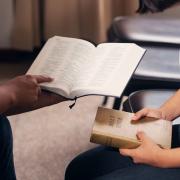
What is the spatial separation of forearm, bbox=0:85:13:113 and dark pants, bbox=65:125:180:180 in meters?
0.25

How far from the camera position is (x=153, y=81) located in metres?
1.26

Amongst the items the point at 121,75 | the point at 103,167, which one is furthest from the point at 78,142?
the point at 121,75

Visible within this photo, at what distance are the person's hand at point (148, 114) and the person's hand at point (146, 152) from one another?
0.24 feet

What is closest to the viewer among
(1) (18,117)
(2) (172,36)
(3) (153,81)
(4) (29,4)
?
(3) (153,81)

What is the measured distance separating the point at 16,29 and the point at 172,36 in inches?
41.1

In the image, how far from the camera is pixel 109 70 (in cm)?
92

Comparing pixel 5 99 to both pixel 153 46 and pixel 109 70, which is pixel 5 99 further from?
pixel 153 46

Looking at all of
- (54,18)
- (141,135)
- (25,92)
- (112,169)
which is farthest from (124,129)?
(54,18)

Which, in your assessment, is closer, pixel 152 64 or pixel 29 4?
pixel 152 64

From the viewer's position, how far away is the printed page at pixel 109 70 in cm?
87

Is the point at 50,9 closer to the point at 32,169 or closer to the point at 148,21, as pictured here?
the point at 148,21

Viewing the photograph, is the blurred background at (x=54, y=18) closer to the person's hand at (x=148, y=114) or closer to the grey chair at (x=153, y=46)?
the grey chair at (x=153, y=46)

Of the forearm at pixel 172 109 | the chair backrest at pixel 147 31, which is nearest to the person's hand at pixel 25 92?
the forearm at pixel 172 109

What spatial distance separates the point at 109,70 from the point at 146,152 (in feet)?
0.71
